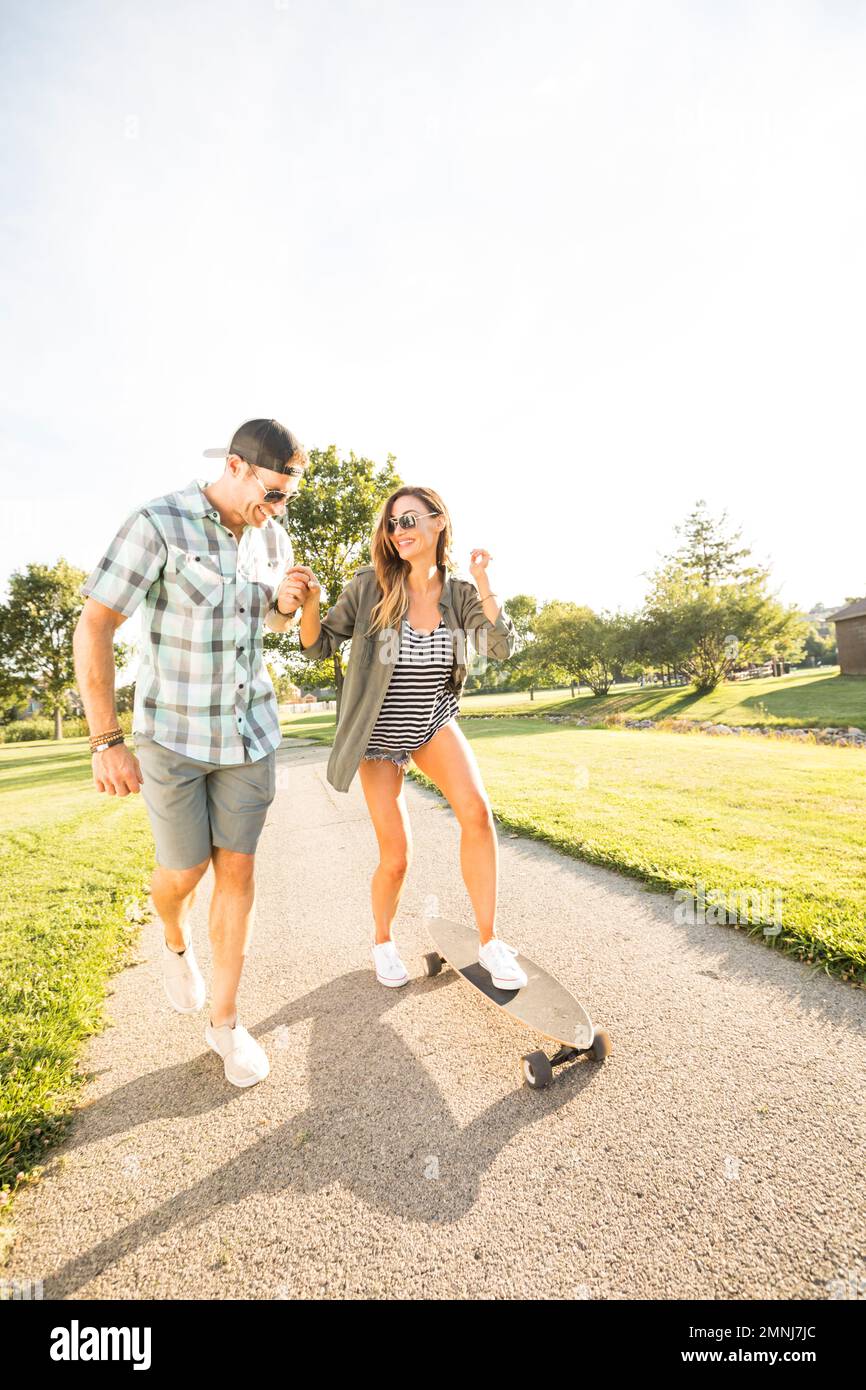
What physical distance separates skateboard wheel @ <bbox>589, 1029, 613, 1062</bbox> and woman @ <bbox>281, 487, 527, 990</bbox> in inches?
28.2

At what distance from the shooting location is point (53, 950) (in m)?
4.27

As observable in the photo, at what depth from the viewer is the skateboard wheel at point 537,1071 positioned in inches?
101

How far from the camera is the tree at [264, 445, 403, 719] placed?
25.9m

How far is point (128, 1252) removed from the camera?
191 centimetres

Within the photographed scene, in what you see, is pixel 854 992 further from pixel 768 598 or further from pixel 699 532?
pixel 699 532

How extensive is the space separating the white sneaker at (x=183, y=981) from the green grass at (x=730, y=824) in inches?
141

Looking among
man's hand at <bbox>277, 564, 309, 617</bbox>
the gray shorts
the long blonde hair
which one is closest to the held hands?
man's hand at <bbox>277, 564, 309, 617</bbox>

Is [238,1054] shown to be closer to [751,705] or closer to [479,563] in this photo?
[479,563]

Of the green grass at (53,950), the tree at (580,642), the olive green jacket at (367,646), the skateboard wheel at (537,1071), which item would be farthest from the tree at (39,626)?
the skateboard wheel at (537,1071)

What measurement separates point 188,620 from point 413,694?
1294 mm

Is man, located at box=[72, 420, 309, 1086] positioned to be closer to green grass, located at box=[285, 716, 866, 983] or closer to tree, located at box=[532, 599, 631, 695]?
green grass, located at box=[285, 716, 866, 983]

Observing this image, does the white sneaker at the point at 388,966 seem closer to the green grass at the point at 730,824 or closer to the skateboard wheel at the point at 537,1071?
the skateboard wheel at the point at 537,1071

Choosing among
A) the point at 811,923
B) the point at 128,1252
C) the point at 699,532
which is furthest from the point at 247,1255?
the point at 699,532
